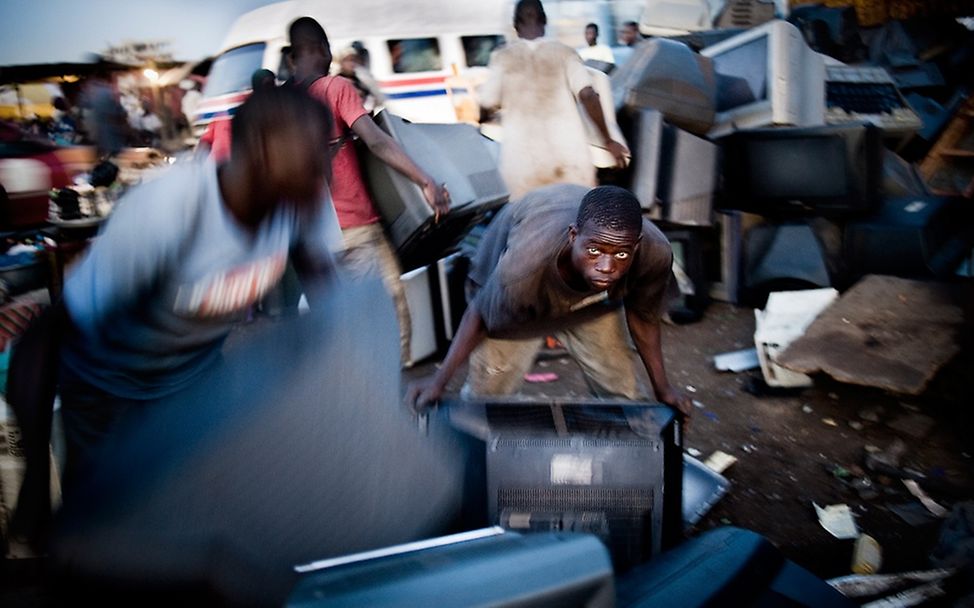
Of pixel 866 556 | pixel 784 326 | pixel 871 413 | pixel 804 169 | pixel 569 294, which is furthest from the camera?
pixel 804 169

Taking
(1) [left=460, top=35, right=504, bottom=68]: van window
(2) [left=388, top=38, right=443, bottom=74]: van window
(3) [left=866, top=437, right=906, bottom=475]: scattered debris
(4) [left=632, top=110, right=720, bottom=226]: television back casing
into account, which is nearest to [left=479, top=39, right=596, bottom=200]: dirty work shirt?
(4) [left=632, top=110, right=720, bottom=226]: television back casing

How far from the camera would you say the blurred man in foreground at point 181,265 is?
1168mm

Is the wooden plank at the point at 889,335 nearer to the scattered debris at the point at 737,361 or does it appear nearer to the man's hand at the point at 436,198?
the scattered debris at the point at 737,361

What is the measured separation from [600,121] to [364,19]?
619 cm

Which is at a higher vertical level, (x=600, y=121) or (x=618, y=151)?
(x=600, y=121)

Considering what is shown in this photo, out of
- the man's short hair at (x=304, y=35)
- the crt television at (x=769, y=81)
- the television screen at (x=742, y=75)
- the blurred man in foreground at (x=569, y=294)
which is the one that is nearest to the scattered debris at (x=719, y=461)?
the blurred man in foreground at (x=569, y=294)

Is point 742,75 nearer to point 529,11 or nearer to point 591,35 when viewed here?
point 529,11

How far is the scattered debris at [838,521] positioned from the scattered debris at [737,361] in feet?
4.44

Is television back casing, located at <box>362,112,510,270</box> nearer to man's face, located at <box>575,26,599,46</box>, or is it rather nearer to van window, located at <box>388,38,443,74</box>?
man's face, located at <box>575,26,599,46</box>

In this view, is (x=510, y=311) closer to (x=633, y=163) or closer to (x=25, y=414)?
(x=25, y=414)

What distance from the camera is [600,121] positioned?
3.85 m

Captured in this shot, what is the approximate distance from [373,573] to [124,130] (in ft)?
36.9

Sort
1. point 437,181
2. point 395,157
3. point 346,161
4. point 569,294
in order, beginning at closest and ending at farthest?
1. point 569,294
2. point 395,157
3. point 346,161
4. point 437,181

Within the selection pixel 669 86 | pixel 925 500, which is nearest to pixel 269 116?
pixel 925 500
